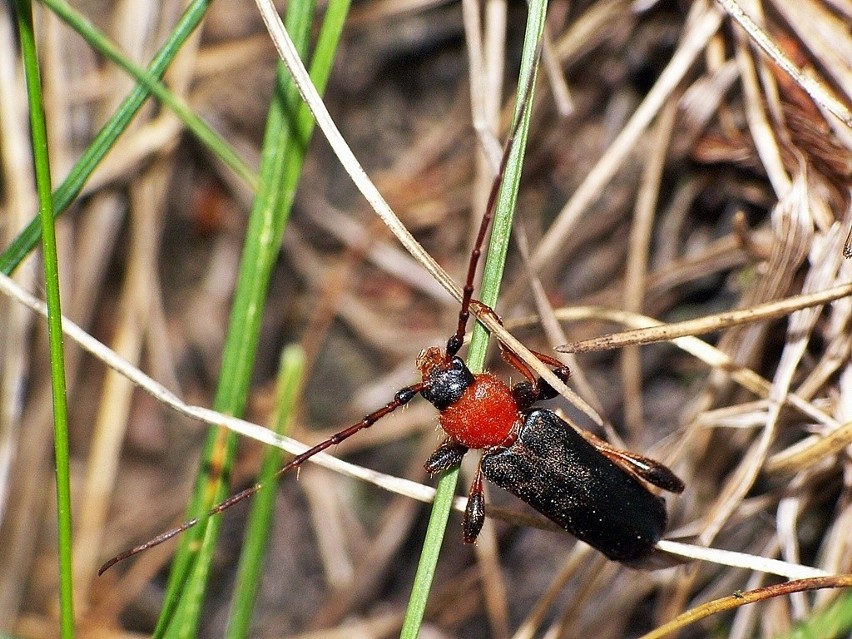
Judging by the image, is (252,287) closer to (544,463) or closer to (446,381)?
(446,381)

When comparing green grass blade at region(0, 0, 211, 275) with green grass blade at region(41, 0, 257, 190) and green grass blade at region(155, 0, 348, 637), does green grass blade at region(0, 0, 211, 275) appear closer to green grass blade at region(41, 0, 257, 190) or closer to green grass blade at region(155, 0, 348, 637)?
green grass blade at region(41, 0, 257, 190)

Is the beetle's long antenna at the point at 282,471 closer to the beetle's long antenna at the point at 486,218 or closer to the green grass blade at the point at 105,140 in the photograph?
the beetle's long antenna at the point at 486,218

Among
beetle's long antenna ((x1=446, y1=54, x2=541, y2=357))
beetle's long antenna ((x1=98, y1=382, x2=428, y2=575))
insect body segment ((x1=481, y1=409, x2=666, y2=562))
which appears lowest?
insect body segment ((x1=481, y1=409, x2=666, y2=562))

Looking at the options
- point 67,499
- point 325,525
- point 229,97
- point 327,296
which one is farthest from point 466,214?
point 67,499

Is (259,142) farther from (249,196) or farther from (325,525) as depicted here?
(325,525)

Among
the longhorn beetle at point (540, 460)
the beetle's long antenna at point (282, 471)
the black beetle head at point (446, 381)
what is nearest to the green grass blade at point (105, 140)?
the beetle's long antenna at point (282, 471)

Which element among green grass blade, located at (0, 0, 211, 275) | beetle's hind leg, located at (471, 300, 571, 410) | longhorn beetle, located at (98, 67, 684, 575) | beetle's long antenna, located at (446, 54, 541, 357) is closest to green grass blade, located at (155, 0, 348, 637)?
green grass blade, located at (0, 0, 211, 275)
